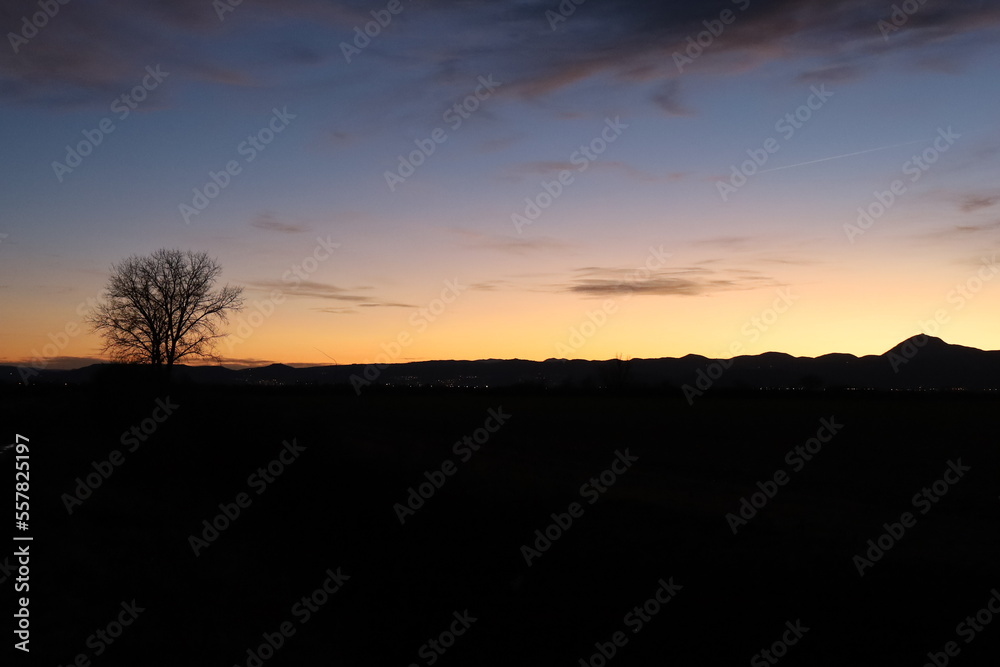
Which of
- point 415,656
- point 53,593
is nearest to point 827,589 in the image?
point 415,656

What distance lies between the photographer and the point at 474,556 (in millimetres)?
13750

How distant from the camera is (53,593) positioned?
9.76m

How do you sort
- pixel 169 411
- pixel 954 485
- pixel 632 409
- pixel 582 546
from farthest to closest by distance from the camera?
1. pixel 632 409
2. pixel 169 411
3. pixel 954 485
4. pixel 582 546

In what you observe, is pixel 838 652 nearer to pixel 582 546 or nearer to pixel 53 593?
pixel 582 546

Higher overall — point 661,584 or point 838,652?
point 661,584

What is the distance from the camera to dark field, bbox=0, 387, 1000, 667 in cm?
982

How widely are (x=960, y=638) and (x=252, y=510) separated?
13.3 m

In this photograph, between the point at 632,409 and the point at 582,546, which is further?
the point at 632,409

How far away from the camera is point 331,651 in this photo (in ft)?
30.8

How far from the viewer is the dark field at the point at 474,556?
9820 mm

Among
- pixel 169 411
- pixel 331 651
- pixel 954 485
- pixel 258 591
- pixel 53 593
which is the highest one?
pixel 169 411

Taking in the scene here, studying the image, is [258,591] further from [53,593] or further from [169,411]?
[169,411]

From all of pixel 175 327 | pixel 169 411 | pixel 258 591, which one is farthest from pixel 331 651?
pixel 175 327

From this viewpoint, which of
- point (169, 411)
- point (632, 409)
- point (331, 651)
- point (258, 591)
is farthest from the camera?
point (632, 409)
